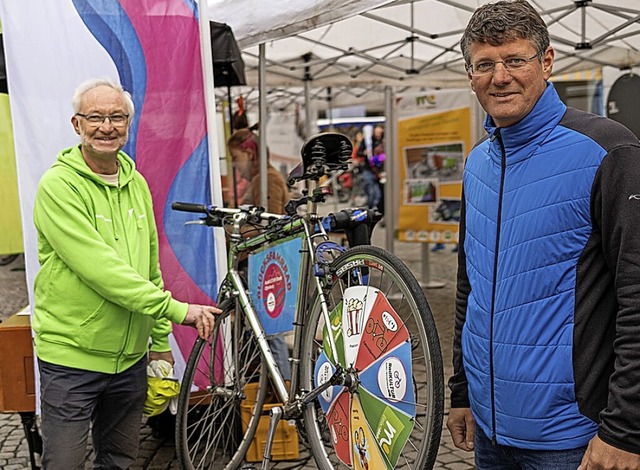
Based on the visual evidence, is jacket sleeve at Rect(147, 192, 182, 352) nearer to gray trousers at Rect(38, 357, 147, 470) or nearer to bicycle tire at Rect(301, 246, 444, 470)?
gray trousers at Rect(38, 357, 147, 470)

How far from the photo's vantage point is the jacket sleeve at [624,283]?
4.99 feet

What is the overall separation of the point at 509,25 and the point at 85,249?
65.2 inches

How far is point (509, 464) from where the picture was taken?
1965 mm

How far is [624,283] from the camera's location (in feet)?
5.06

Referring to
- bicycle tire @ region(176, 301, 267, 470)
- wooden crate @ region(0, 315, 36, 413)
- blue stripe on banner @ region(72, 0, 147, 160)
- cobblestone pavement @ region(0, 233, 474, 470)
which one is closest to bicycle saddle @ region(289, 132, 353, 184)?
bicycle tire @ region(176, 301, 267, 470)

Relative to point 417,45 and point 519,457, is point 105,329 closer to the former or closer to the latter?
point 519,457

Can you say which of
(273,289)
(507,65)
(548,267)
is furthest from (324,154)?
(548,267)

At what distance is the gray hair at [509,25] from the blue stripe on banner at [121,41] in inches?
92.9

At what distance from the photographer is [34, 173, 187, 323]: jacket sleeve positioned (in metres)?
2.65

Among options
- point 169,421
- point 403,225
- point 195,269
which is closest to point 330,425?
point 195,269

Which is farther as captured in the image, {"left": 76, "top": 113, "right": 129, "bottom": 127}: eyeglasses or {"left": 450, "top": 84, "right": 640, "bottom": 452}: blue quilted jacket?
{"left": 76, "top": 113, "right": 129, "bottom": 127}: eyeglasses

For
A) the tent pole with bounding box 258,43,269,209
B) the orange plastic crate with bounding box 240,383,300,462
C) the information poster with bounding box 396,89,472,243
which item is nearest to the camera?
the orange plastic crate with bounding box 240,383,300,462

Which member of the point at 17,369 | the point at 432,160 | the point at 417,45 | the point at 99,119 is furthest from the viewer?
the point at 432,160

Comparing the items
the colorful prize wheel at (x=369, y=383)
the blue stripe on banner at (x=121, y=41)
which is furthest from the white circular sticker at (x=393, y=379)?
the blue stripe on banner at (x=121, y=41)
